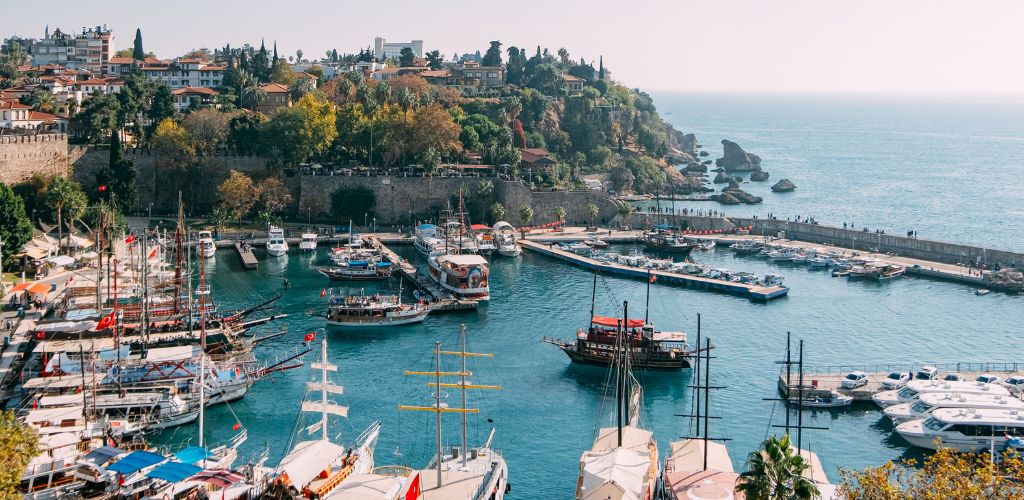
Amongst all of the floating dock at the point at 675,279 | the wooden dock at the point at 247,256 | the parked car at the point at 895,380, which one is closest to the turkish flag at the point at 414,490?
the parked car at the point at 895,380

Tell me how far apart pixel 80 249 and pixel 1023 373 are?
213 feet

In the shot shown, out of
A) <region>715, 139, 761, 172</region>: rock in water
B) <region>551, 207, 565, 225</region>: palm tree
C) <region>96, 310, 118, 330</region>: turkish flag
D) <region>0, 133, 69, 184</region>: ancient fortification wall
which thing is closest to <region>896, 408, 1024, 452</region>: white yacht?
<region>96, 310, 118, 330</region>: turkish flag

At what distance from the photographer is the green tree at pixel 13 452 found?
3141cm

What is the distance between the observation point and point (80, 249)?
8125cm

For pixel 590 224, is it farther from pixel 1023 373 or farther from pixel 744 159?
pixel 744 159

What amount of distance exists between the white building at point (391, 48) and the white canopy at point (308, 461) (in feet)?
485

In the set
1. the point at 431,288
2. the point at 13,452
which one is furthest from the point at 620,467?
the point at 431,288

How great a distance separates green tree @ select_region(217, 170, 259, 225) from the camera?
95875 millimetres

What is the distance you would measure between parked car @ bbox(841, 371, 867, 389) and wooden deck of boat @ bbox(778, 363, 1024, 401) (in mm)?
186

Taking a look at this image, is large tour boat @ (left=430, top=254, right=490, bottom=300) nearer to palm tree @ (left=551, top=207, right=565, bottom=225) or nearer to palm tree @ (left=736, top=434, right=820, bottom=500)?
palm tree @ (left=551, top=207, right=565, bottom=225)

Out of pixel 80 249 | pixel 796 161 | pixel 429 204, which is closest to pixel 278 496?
pixel 80 249

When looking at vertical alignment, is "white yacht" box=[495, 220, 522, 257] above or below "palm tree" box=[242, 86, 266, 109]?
below

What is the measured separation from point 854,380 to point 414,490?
90.1 feet

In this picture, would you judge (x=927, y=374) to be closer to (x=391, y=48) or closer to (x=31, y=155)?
(x=31, y=155)
